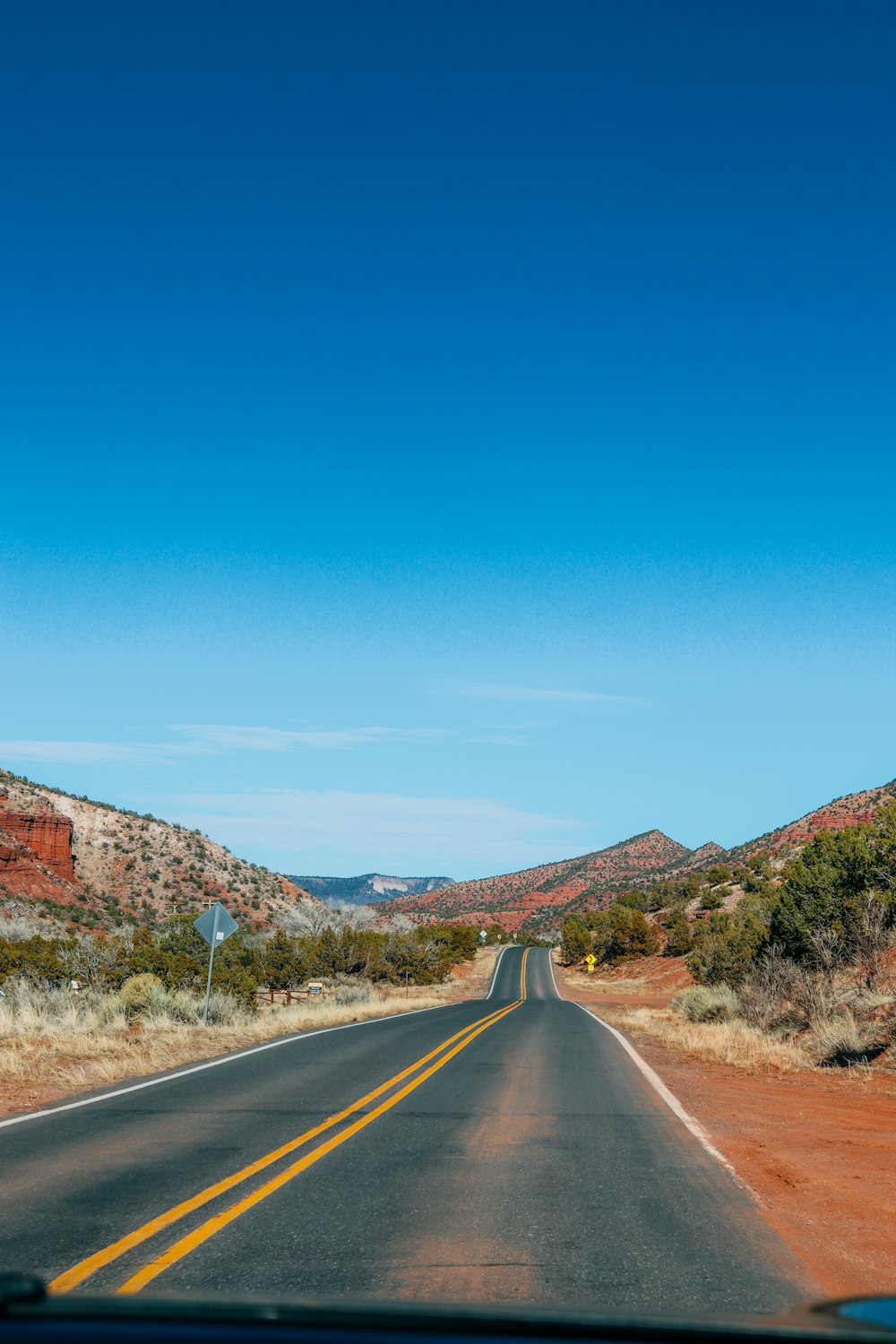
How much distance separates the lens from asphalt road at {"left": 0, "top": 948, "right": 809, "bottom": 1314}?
540 cm

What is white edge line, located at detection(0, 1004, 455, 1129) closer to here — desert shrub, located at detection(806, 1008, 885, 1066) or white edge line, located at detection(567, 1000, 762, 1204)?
white edge line, located at detection(567, 1000, 762, 1204)

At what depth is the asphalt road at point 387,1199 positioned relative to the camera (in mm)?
5398

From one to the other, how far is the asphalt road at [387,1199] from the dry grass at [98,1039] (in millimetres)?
1406

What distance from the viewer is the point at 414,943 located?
60188 mm

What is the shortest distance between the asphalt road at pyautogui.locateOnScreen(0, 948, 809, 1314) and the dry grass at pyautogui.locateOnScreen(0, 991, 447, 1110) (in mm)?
1406

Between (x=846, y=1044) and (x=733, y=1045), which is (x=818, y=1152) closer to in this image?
(x=846, y=1044)

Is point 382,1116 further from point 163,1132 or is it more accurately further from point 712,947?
point 712,947

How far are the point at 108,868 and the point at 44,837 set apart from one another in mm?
6947

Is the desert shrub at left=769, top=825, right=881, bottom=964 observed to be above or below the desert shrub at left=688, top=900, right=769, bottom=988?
above

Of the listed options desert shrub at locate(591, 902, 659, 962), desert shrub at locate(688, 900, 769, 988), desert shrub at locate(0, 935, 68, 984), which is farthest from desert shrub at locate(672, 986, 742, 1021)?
desert shrub at locate(591, 902, 659, 962)

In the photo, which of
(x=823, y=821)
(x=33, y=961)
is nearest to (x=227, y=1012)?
(x=33, y=961)

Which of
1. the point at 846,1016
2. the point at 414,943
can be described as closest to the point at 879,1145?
the point at 846,1016

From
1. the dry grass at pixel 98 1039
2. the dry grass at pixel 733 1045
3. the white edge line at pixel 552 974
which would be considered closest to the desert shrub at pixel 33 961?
the dry grass at pixel 98 1039

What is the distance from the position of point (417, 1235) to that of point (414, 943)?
5549cm
